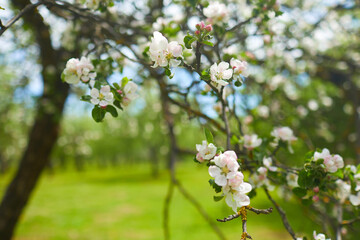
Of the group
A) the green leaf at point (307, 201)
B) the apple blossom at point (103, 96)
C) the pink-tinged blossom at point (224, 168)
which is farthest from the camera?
the green leaf at point (307, 201)

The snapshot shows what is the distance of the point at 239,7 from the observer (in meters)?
3.70

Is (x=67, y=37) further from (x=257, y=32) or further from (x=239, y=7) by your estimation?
(x=257, y=32)

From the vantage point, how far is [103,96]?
137 cm

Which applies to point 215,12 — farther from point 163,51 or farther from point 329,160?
point 329,160

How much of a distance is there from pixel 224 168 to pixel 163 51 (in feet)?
1.88

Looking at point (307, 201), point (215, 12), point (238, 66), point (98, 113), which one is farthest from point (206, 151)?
point (215, 12)

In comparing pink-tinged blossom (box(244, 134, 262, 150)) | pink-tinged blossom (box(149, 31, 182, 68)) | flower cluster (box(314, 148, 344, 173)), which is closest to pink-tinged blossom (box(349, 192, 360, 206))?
flower cluster (box(314, 148, 344, 173))

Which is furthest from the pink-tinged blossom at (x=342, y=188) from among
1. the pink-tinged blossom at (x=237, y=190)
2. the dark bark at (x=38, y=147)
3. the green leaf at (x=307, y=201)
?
the dark bark at (x=38, y=147)

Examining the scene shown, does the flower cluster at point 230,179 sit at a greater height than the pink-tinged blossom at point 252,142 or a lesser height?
lesser

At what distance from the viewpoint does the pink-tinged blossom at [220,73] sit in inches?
49.5

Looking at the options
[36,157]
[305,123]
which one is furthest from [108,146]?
[305,123]

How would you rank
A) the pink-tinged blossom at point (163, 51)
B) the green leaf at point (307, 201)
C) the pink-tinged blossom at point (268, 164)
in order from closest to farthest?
the pink-tinged blossom at point (163, 51), the green leaf at point (307, 201), the pink-tinged blossom at point (268, 164)

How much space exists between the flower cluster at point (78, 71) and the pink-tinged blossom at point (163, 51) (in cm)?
47

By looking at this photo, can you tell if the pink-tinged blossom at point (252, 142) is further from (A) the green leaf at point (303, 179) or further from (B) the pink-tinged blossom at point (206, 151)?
(B) the pink-tinged blossom at point (206, 151)
